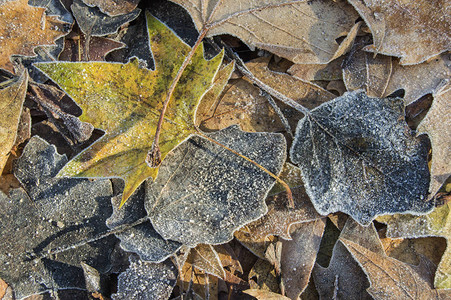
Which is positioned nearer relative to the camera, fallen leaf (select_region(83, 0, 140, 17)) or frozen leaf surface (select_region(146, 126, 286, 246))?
frozen leaf surface (select_region(146, 126, 286, 246))

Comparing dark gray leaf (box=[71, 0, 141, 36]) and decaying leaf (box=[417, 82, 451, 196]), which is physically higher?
decaying leaf (box=[417, 82, 451, 196])

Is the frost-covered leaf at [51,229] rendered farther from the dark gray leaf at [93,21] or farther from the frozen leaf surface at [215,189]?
the dark gray leaf at [93,21]

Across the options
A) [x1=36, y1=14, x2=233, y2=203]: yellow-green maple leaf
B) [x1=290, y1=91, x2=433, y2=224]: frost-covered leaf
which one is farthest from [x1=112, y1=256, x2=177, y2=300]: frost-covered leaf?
[x1=290, y1=91, x2=433, y2=224]: frost-covered leaf

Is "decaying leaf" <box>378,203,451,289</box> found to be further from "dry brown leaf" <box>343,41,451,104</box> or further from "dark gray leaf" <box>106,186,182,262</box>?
"dark gray leaf" <box>106,186,182,262</box>

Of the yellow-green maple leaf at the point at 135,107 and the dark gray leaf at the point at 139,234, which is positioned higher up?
the yellow-green maple leaf at the point at 135,107

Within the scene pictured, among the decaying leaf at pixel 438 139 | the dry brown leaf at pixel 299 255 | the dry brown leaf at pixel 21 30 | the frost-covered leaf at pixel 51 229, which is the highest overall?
the decaying leaf at pixel 438 139

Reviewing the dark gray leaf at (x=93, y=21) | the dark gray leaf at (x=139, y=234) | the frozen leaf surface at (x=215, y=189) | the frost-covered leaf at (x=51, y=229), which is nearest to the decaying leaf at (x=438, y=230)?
the frozen leaf surface at (x=215, y=189)

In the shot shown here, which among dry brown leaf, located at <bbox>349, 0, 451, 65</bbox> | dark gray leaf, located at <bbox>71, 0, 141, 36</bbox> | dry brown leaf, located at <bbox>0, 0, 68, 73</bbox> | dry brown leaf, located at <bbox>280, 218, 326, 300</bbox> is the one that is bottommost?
dry brown leaf, located at <bbox>280, 218, 326, 300</bbox>
